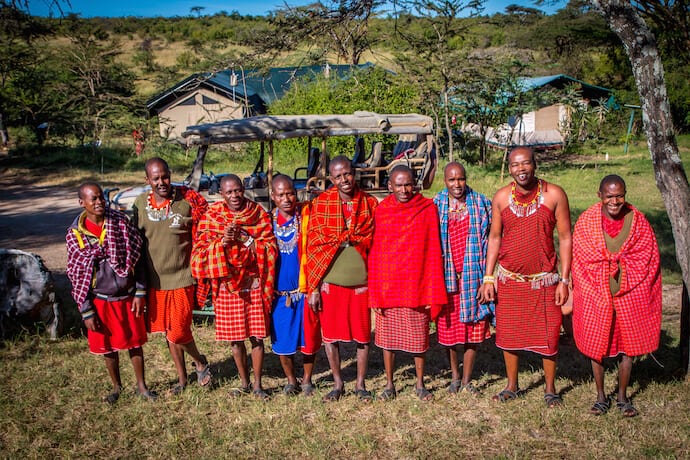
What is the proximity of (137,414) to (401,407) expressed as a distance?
72.7 inches

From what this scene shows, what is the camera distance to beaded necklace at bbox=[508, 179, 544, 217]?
151 inches

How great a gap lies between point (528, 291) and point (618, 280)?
56 cm

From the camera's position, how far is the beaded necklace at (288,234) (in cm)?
412

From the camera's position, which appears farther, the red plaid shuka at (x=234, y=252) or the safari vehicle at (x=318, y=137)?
the safari vehicle at (x=318, y=137)

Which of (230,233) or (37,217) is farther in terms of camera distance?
(37,217)

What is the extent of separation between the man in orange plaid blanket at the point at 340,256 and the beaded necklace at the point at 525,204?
946mm

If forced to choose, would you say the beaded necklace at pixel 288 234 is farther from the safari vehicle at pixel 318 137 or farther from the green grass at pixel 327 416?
the safari vehicle at pixel 318 137

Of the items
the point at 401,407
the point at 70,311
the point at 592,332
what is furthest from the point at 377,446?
the point at 70,311

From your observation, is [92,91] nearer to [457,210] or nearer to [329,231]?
[329,231]

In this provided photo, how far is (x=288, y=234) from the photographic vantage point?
4133mm

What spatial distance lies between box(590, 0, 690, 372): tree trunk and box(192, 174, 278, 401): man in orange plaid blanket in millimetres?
2890

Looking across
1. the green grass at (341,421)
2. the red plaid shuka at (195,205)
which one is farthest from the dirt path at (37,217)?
the red plaid shuka at (195,205)

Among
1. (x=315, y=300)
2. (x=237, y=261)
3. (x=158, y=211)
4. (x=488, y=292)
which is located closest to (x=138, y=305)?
(x=158, y=211)

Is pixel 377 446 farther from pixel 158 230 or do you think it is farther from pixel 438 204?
pixel 158 230
